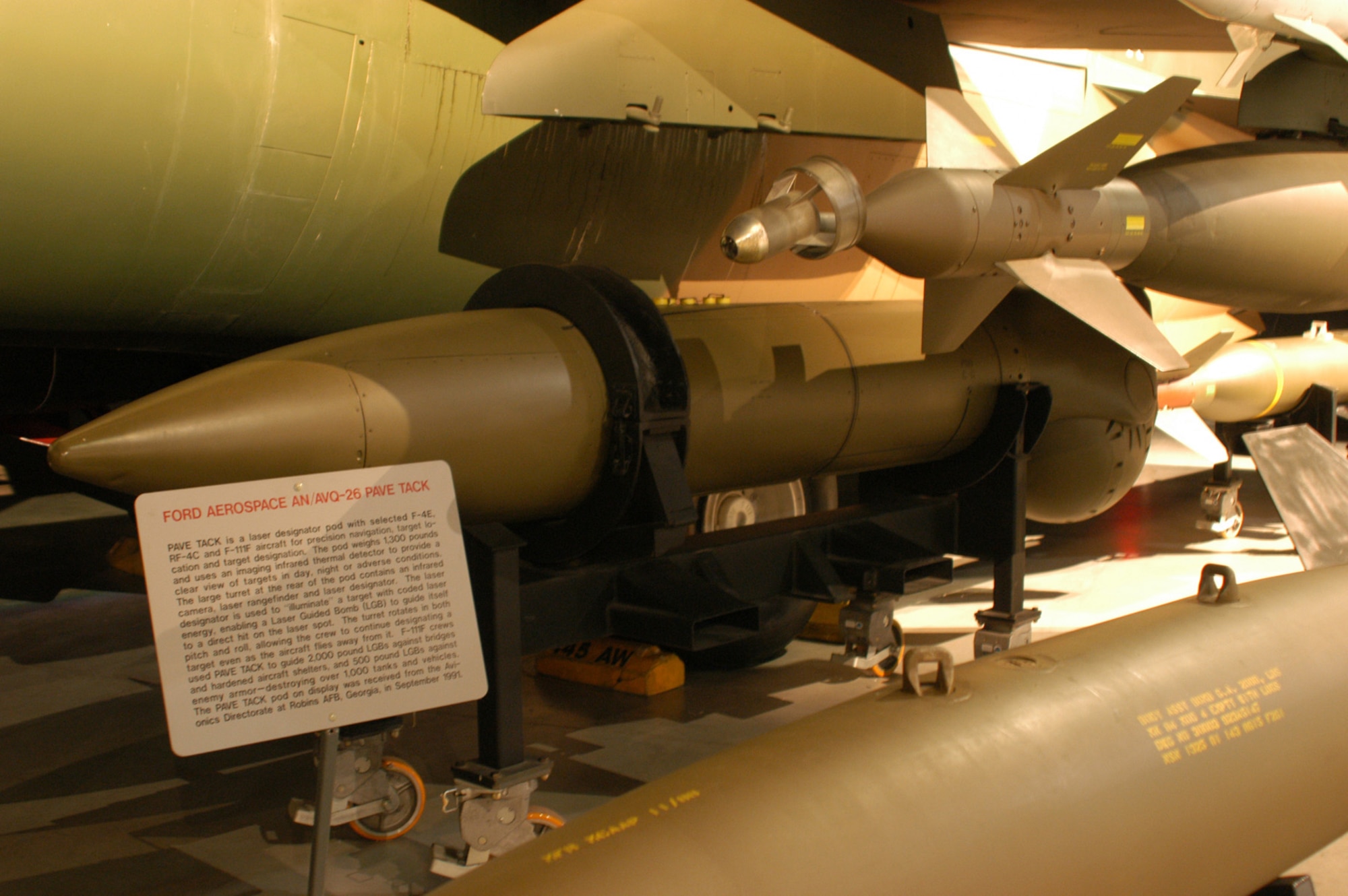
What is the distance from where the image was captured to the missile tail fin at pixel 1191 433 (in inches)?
250

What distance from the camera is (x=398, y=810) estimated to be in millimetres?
3541

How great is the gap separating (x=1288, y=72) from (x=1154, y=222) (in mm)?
1660

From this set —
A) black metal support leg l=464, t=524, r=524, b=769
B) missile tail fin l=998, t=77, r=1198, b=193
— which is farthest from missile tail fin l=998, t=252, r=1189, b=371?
black metal support leg l=464, t=524, r=524, b=769

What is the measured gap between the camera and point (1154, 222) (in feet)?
16.6

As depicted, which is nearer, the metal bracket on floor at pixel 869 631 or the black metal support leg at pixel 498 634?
the black metal support leg at pixel 498 634

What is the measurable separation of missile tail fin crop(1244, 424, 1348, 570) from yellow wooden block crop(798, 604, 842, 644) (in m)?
2.07

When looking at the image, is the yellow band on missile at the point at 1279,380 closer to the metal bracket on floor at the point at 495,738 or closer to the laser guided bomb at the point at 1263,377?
the laser guided bomb at the point at 1263,377

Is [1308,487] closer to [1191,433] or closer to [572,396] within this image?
[1191,433]

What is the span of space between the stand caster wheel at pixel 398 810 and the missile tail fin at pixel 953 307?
2421 mm

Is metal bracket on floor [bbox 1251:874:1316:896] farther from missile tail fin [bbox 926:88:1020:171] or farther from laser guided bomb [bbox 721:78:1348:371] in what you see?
missile tail fin [bbox 926:88:1020:171]

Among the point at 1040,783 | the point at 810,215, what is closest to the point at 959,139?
the point at 810,215

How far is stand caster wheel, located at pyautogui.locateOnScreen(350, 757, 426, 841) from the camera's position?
3.51 meters

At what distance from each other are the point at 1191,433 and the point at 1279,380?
1985mm

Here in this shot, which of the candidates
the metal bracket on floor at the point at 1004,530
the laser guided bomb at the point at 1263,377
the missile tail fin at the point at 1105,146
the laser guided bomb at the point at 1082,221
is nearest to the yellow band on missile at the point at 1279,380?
the laser guided bomb at the point at 1263,377
